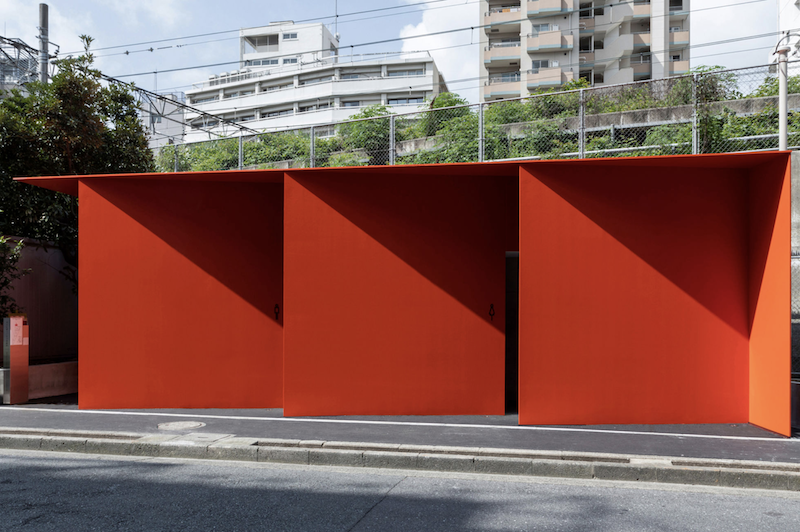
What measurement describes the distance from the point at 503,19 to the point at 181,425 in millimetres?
55805

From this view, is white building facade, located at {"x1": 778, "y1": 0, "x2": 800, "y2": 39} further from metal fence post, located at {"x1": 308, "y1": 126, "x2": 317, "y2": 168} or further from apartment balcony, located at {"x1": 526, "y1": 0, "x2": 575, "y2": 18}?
metal fence post, located at {"x1": 308, "y1": 126, "x2": 317, "y2": 168}

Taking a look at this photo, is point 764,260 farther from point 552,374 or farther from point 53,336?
point 53,336

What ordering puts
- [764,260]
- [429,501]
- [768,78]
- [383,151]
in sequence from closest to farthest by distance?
[429,501]
[764,260]
[768,78]
[383,151]

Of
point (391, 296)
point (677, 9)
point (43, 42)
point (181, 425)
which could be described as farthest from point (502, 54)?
point (181, 425)

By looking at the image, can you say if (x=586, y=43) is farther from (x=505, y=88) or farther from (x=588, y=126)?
(x=588, y=126)

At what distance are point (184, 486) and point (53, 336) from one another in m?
7.23

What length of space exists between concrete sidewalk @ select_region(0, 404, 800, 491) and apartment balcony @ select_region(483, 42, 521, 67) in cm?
5270

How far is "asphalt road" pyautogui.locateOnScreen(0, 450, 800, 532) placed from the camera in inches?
178

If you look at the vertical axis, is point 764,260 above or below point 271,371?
above

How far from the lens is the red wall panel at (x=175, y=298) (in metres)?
8.77

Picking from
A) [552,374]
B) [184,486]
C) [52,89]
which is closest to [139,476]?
[184,486]

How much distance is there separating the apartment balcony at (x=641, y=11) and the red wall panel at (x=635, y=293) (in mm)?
53780

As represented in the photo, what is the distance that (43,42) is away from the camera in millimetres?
17672

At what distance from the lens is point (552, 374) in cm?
774
